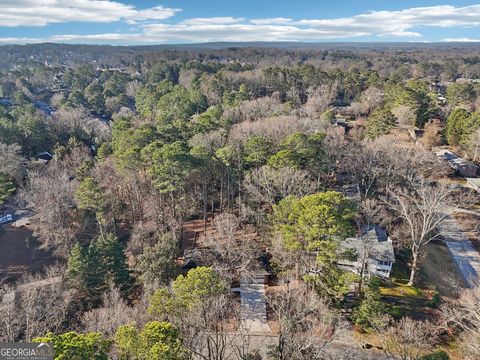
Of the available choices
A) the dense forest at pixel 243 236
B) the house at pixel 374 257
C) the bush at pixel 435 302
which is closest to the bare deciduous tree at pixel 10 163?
the dense forest at pixel 243 236

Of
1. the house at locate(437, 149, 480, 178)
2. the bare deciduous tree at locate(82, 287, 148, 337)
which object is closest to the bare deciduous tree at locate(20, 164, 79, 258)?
the bare deciduous tree at locate(82, 287, 148, 337)

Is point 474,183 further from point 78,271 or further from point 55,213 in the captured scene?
point 55,213

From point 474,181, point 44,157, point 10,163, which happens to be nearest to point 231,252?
point 10,163

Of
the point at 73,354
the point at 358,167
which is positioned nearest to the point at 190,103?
the point at 358,167

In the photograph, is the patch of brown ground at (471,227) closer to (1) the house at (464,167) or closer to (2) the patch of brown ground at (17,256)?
(1) the house at (464,167)

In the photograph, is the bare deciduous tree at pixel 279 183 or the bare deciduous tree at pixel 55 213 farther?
the bare deciduous tree at pixel 55 213

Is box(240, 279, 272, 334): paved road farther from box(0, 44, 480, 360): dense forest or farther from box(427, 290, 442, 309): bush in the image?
box(427, 290, 442, 309): bush

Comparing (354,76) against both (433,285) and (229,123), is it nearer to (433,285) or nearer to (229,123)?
(229,123)
